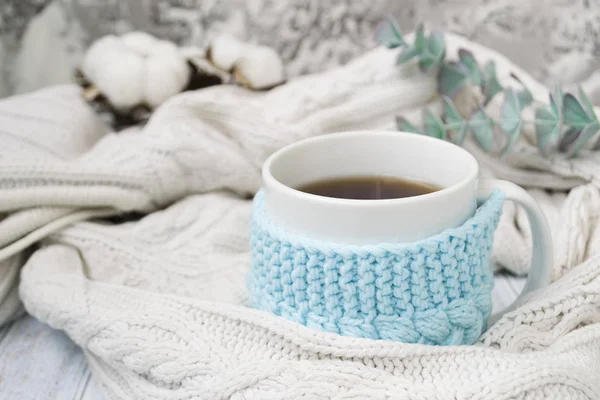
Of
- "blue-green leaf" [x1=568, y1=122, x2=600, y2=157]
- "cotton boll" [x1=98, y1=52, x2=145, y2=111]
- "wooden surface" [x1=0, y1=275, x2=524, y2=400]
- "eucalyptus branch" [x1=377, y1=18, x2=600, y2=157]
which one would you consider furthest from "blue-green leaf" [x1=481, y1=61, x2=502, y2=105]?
"cotton boll" [x1=98, y1=52, x2=145, y2=111]

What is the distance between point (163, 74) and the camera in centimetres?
88

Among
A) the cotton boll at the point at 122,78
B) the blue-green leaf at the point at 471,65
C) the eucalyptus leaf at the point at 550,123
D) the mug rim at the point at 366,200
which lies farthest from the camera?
the cotton boll at the point at 122,78

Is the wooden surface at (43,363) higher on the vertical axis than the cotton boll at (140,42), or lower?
lower

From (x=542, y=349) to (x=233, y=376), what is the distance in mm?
245

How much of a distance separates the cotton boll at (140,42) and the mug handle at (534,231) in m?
0.60

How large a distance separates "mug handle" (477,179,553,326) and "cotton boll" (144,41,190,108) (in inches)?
21.4

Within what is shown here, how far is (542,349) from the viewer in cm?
48

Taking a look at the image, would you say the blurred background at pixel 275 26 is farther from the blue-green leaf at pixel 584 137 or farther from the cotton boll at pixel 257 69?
the blue-green leaf at pixel 584 137

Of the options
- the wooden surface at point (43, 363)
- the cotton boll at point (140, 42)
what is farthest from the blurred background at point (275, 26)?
the wooden surface at point (43, 363)

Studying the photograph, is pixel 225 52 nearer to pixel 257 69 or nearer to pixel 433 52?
pixel 257 69

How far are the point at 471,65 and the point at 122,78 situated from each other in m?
0.47

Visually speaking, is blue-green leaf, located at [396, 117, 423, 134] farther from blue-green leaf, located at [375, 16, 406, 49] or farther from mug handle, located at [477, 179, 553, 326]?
mug handle, located at [477, 179, 553, 326]

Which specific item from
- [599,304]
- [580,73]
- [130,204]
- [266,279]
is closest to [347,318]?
[266,279]

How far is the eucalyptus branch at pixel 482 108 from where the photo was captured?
0.65m
